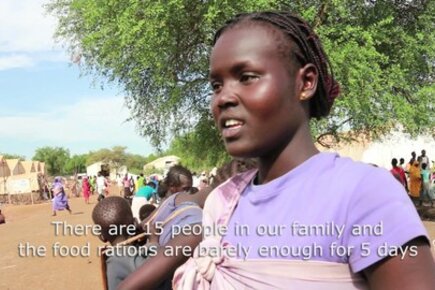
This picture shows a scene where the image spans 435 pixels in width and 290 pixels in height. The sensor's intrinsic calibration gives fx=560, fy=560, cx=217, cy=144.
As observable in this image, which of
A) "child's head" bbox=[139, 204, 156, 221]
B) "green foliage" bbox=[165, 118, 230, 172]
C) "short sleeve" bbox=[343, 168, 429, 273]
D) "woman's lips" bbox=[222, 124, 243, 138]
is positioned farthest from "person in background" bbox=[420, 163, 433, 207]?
"short sleeve" bbox=[343, 168, 429, 273]

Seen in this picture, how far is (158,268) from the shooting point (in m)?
2.26

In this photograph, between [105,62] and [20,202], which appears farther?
[20,202]

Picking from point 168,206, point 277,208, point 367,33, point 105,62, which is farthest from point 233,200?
point 105,62

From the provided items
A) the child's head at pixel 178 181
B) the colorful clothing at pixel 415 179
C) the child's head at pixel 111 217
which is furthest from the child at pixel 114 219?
the colorful clothing at pixel 415 179

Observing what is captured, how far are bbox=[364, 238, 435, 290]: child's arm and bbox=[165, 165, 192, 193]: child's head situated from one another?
11.0ft

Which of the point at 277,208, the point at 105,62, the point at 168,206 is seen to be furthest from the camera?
the point at 105,62

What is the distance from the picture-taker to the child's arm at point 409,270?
1146 mm

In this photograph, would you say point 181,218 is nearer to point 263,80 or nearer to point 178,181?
point 263,80

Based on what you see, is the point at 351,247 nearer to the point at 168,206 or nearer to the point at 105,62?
the point at 168,206

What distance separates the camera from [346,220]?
1233 mm

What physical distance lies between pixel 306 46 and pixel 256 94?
9.0 inches

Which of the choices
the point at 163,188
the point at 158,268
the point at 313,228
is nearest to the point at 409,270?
the point at 313,228

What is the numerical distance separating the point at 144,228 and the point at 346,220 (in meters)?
2.22

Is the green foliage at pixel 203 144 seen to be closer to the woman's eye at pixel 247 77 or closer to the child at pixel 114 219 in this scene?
the child at pixel 114 219
